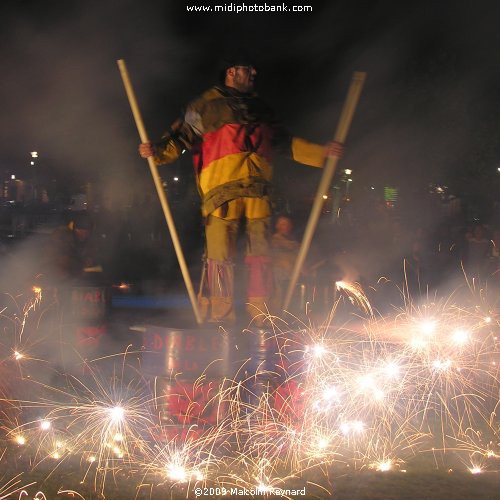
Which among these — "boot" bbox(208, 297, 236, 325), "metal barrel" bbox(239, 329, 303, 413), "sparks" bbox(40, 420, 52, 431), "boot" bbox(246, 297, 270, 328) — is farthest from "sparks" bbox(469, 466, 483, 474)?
"sparks" bbox(40, 420, 52, 431)

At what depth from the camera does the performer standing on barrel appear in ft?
16.9

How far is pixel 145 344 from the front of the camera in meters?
4.89

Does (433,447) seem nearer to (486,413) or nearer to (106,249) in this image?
(486,413)

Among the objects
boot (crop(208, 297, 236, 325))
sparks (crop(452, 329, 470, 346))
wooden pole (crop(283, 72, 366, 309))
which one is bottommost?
boot (crop(208, 297, 236, 325))

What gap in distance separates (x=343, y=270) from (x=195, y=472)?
9.48 ft

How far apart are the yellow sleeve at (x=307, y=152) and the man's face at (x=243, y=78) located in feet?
1.44

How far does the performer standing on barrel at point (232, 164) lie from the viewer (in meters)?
5.16

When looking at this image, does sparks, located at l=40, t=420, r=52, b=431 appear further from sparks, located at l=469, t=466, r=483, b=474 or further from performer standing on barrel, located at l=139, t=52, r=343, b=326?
sparks, located at l=469, t=466, r=483, b=474

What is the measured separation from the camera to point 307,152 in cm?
535

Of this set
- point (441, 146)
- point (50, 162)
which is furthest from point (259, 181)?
point (441, 146)

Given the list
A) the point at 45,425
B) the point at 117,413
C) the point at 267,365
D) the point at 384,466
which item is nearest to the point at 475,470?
the point at 384,466

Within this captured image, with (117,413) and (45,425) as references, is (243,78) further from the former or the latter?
(45,425)

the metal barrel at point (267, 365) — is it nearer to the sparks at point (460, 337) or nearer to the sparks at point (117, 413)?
the sparks at point (117, 413)

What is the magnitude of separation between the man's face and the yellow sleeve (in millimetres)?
438
